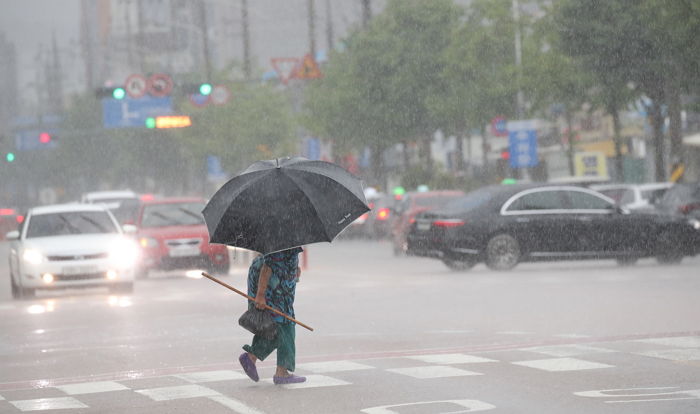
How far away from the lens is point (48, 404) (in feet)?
34.3

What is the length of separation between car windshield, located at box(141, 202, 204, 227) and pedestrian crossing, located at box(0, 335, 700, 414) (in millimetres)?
16918

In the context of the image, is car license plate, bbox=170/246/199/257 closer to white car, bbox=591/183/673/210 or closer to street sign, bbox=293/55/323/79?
white car, bbox=591/183/673/210

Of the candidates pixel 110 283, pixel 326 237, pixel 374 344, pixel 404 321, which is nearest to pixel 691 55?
pixel 110 283

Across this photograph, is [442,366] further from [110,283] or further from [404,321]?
[110,283]

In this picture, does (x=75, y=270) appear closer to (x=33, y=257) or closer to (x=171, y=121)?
(x=33, y=257)

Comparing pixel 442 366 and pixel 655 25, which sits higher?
pixel 655 25

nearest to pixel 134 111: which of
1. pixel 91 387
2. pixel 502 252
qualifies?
pixel 502 252

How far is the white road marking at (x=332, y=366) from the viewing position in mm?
11961

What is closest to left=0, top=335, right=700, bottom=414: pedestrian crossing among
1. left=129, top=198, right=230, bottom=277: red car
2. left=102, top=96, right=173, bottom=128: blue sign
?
left=129, top=198, right=230, bottom=277: red car

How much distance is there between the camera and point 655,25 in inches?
1516

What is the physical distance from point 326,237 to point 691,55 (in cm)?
2877

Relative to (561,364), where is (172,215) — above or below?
above

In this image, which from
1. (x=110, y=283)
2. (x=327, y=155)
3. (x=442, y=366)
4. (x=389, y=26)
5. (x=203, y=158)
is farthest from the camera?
(x=203, y=158)

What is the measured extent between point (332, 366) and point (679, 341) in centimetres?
317
